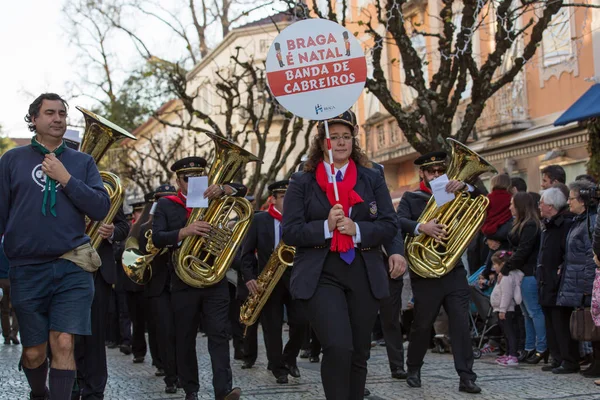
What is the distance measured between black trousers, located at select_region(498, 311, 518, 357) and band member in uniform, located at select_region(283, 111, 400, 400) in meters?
5.43

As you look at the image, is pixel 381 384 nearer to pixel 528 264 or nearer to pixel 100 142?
pixel 528 264

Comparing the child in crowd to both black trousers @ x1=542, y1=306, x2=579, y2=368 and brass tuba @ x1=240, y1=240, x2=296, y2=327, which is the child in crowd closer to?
black trousers @ x1=542, y1=306, x2=579, y2=368

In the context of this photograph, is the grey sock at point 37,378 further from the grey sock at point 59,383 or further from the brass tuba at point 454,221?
the brass tuba at point 454,221

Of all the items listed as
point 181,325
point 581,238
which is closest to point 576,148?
point 581,238

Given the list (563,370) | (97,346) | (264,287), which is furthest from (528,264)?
(97,346)

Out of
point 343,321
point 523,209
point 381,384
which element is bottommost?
point 381,384

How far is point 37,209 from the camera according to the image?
21.6 ft

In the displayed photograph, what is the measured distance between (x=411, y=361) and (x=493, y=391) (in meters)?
0.85

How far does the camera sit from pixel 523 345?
12.0m

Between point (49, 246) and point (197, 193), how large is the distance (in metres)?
2.43

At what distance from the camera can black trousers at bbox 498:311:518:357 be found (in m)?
11.7

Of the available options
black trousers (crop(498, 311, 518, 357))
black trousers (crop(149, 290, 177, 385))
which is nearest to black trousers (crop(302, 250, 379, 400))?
black trousers (crop(149, 290, 177, 385))

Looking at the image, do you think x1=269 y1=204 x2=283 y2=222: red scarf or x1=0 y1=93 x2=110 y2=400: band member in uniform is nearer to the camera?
x1=0 y1=93 x2=110 y2=400: band member in uniform

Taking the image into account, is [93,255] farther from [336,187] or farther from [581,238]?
[581,238]
